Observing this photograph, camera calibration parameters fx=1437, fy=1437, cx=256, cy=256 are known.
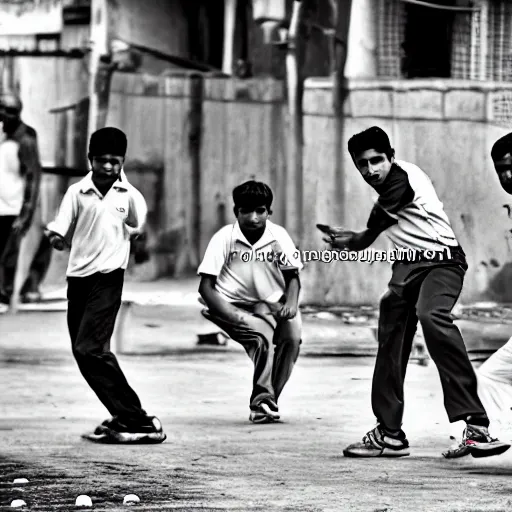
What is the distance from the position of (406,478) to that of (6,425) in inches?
79.1

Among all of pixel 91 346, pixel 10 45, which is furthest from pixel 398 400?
pixel 10 45

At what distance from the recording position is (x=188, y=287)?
25.8ft

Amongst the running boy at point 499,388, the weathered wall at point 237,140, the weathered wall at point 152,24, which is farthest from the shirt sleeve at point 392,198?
the weathered wall at point 152,24

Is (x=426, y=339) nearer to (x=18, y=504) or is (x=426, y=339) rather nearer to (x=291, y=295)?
(x=291, y=295)

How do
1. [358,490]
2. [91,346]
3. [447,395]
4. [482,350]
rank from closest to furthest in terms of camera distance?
[358,490]
[447,395]
[91,346]
[482,350]

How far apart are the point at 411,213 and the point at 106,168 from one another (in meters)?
1.40

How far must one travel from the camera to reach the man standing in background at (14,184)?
26.0ft

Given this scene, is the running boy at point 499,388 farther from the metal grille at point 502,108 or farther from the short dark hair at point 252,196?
the metal grille at point 502,108

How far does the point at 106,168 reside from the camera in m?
6.50

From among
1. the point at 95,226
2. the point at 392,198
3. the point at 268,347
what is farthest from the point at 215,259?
the point at 392,198

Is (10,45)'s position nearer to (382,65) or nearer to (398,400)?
(382,65)

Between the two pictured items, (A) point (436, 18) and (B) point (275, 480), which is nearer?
(B) point (275, 480)

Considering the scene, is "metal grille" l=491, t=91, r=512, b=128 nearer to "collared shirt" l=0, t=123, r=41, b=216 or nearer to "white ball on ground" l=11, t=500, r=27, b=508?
"collared shirt" l=0, t=123, r=41, b=216

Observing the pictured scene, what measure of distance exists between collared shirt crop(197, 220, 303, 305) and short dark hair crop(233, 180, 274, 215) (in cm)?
17
